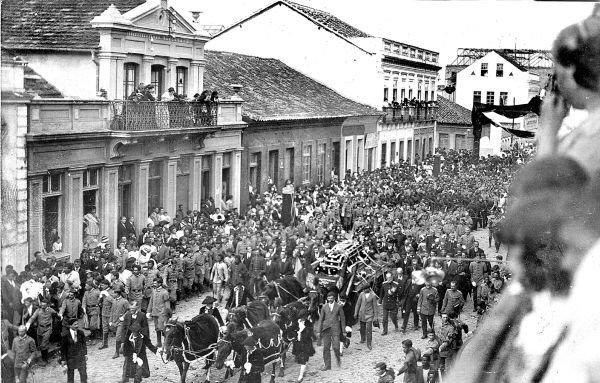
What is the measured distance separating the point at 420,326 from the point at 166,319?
3254 mm

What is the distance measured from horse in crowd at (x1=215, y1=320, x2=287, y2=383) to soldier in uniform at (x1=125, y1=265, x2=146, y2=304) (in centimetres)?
170

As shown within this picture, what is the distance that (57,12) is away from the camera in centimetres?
1030

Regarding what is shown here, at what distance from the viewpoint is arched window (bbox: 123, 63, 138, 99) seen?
1080cm

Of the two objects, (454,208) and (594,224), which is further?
(454,208)

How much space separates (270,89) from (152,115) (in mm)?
6406

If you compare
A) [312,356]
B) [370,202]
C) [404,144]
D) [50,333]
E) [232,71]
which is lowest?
[312,356]

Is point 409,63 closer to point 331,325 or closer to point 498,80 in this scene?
point 498,80

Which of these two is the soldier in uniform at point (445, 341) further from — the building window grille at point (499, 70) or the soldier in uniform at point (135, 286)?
the soldier in uniform at point (135, 286)

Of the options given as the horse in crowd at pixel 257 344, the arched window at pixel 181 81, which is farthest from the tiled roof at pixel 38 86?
the horse in crowd at pixel 257 344

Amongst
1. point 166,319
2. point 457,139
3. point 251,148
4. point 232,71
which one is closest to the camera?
point 457,139

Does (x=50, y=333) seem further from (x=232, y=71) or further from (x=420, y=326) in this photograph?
(x=232, y=71)

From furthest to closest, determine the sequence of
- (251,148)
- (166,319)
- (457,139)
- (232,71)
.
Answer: (232,71), (251,148), (166,319), (457,139)

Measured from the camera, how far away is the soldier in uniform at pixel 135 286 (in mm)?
10336

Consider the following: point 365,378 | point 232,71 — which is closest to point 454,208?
point 365,378
